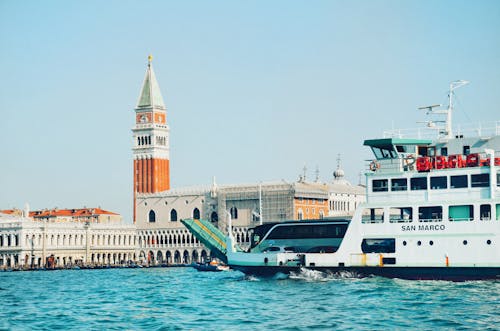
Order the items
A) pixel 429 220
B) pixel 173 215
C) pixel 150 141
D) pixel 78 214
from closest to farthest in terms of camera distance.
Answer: pixel 429 220 < pixel 173 215 < pixel 150 141 < pixel 78 214

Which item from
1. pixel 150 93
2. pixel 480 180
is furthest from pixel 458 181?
pixel 150 93

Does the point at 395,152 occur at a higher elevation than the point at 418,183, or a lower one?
higher

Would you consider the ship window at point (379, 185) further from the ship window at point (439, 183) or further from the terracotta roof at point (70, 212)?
the terracotta roof at point (70, 212)

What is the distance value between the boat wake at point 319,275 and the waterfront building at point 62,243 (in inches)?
3271

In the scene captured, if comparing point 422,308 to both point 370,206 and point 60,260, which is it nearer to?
point 370,206

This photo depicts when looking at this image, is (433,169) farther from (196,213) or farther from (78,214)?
(78,214)

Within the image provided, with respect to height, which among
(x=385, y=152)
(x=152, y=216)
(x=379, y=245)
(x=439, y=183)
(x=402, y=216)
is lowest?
(x=379, y=245)

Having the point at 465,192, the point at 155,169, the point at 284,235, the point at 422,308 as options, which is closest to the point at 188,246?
the point at 155,169

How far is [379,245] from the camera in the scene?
50.0 m

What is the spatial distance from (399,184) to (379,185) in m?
1.13

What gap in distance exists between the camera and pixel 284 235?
55.2m

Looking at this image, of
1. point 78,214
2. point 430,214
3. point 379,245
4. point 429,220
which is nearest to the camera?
point 429,220

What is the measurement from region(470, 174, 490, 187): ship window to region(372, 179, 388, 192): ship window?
472 cm

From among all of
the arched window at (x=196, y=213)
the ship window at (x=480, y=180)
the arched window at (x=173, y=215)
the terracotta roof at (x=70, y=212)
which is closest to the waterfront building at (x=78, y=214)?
the terracotta roof at (x=70, y=212)
